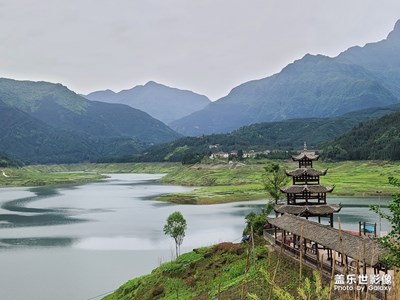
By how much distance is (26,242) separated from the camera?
70312 mm

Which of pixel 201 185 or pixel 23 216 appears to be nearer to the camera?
pixel 23 216

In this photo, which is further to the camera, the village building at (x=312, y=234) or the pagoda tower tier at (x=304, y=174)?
the pagoda tower tier at (x=304, y=174)

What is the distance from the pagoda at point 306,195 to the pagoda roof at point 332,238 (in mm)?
3919

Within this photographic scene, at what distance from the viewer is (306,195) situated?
4319 centimetres

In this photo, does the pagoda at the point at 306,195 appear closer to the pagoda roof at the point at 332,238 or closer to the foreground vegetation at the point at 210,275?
the pagoda roof at the point at 332,238

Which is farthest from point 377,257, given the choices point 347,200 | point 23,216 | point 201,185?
point 201,185

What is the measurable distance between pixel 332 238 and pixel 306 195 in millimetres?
15147

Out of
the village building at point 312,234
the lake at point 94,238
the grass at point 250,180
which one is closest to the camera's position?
the village building at point 312,234

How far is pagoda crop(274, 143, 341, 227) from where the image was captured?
41.1 meters

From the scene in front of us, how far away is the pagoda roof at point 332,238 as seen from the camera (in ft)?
76.3

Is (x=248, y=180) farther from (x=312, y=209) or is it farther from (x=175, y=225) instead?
(x=312, y=209)

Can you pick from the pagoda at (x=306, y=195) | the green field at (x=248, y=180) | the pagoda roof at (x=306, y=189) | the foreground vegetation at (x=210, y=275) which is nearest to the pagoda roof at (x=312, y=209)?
the pagoda at (x=306, y=195)

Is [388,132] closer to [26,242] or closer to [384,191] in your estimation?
[384,191]

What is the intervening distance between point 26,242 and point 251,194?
64807mm
